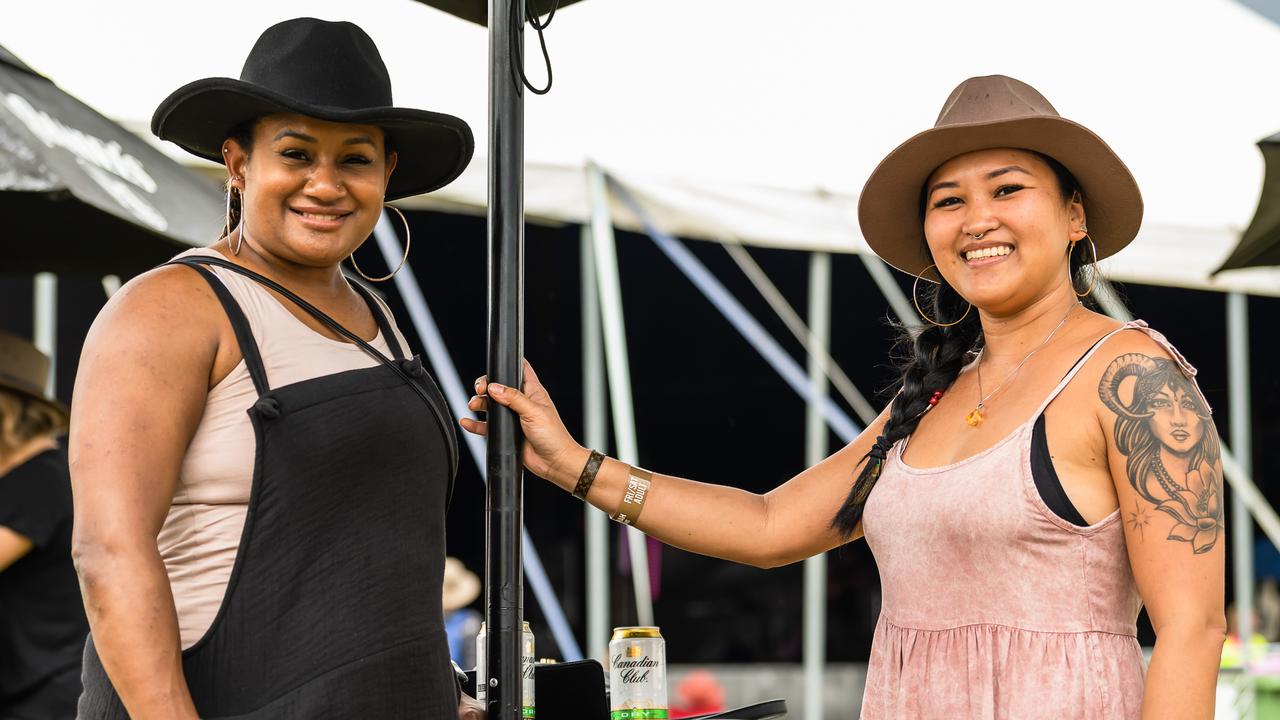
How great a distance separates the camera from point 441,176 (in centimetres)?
230

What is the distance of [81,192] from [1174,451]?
2588 mm

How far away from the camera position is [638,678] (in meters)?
2.27

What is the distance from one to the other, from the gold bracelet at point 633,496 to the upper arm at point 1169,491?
0.91 meters

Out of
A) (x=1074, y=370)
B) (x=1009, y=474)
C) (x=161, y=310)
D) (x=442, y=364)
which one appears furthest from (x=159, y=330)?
(x=442, y=364)

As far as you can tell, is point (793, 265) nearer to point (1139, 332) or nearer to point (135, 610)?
point (1139, 332)

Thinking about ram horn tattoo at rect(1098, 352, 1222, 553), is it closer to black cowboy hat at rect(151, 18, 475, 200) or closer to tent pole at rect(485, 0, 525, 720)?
tent pole at rect(485, 0, 525, 720)

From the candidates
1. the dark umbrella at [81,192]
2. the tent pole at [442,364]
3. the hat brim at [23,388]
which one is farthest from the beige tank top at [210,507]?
the tent pole at [442,364]

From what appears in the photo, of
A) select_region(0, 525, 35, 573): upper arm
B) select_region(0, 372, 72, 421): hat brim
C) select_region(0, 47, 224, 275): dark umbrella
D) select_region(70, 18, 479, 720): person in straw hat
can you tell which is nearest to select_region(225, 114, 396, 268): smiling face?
select_region(70, 18, 479, 720): person in straw hat

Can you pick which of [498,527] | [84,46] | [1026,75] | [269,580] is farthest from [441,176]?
[1026,75]

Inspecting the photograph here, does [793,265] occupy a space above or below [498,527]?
above

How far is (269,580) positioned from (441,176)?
33.3 inches

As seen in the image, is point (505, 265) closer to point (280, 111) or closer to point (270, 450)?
point (280, 111)

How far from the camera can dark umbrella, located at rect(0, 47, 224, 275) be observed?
10.6ft

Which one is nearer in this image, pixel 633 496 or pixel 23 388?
pixel 633 496
